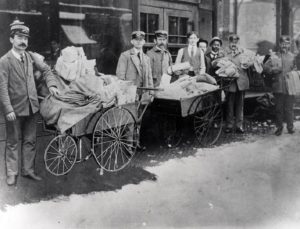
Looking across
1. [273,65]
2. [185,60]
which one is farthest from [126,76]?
[273,65]

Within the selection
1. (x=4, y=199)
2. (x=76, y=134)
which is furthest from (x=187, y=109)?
(x=4, y=199)

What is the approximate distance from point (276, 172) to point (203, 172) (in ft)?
3.63

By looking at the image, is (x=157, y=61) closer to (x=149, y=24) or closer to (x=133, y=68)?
(x=133, y=68)

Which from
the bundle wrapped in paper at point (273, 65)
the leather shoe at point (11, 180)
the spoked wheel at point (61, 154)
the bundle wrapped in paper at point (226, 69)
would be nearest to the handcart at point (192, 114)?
the bundle wrapped in paper at point (226, 69)

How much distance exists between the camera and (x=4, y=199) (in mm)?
4523

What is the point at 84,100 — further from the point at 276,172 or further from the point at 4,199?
the point at 276,172

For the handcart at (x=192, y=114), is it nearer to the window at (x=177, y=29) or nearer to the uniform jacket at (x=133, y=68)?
the uniform jacket at (x=133, y=68)

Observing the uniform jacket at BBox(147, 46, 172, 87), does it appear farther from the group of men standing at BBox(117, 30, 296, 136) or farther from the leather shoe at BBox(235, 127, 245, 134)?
the leather shoe at BBox(235, 127, 245, 134)

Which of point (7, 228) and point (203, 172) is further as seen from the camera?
point (203, 172)

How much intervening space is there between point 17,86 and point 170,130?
3116mm

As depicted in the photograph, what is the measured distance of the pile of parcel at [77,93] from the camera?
15.9 ft

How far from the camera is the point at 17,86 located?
15.7 feet

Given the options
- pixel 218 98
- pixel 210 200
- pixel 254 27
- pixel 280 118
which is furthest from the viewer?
pixel 254 27

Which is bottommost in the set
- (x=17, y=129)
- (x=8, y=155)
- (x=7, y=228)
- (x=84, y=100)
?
(x=7, y=228)
